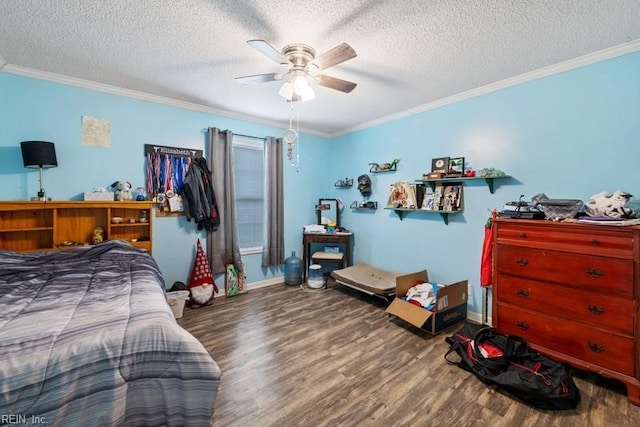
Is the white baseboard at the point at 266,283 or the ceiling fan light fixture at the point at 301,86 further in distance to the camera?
the white baseboard at the point at 266,283

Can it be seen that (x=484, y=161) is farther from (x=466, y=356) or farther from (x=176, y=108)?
(x=176, y=108)

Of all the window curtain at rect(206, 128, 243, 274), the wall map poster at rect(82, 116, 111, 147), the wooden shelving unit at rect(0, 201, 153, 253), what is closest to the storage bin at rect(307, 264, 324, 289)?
the window curtain at rect(206, 128, 243, 274)

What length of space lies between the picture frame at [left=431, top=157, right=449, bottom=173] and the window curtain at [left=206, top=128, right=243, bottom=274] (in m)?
2.59

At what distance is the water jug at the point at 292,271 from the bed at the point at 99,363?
2.60 metres

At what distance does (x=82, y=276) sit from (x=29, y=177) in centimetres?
145

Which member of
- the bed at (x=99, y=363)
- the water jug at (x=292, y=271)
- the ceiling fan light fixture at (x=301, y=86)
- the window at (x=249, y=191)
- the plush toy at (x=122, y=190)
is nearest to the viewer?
the bed at (x=99, y=363)

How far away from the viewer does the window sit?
12.5ft

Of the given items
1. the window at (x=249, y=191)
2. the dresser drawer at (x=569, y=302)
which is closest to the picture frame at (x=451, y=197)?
the dresser drawer at (x=569, y=302)

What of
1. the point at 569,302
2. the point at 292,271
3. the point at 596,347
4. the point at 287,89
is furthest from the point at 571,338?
the point at 292,271

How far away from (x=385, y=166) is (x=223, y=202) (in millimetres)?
2288

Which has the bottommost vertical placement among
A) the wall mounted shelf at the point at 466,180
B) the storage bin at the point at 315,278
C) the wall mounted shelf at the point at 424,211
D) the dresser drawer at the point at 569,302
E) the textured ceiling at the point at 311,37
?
the storage bin at the point at 315,278

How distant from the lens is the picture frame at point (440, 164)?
10.0 feet

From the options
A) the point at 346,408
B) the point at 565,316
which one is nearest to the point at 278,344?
the point at 346,408

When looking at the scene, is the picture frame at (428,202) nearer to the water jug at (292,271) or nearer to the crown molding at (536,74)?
the crown molding at (536,74)
